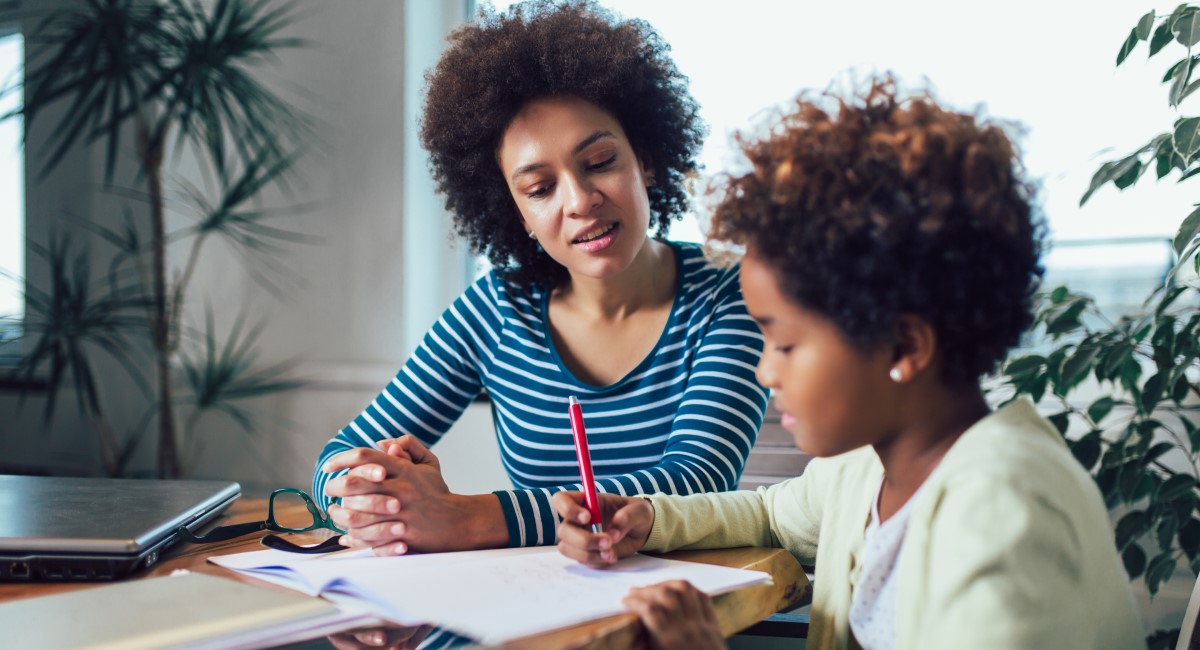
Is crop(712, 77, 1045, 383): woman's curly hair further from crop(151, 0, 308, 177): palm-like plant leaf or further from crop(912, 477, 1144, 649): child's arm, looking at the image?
crop(151, 0, 308, 177): palm-like plant leaf

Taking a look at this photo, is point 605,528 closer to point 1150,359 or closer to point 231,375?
point 1150,359

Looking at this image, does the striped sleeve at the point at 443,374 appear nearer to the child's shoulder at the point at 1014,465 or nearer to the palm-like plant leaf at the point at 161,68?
the child's shoulder at the point at 1014,465

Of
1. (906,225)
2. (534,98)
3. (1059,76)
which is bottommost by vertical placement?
(906,225)

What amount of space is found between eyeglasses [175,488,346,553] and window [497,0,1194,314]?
108 cm

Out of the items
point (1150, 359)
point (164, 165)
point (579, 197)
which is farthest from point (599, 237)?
point (164, 165)

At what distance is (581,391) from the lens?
1.46 metres

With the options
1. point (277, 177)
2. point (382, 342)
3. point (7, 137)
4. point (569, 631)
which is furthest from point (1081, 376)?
point (7, 137)

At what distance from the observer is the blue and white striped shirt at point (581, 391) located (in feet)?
4.27

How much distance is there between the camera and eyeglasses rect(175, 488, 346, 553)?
3.25 ft

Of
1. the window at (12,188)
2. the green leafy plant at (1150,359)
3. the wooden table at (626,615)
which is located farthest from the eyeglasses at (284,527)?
the window at (12,188)

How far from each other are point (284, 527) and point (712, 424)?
1.77 ft

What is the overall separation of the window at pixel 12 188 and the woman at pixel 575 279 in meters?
1.79

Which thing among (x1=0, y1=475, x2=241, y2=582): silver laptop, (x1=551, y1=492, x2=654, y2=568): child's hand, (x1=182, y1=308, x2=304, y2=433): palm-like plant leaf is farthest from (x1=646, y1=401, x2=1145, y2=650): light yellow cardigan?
(x1=182, y1=308, x2=304, y2=433): palm-like plant leaf

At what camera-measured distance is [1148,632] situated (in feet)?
6.63
